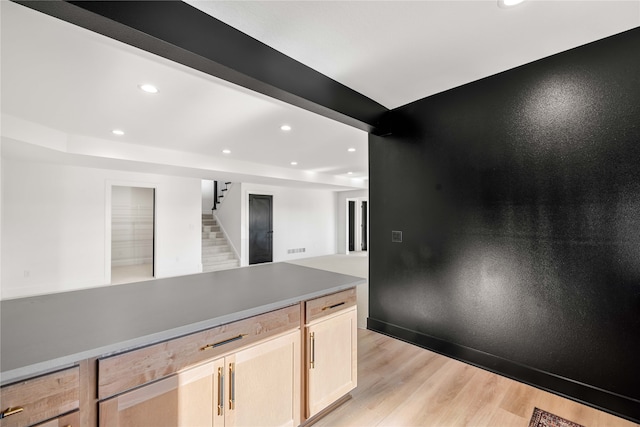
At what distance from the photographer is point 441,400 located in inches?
76.1

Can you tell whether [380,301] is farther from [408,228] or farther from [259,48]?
[259,48]

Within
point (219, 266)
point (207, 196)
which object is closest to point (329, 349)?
point (219, 266)

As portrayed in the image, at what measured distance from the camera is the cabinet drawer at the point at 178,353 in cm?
95

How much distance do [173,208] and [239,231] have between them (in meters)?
1.76

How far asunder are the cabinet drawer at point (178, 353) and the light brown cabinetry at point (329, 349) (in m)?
0.26

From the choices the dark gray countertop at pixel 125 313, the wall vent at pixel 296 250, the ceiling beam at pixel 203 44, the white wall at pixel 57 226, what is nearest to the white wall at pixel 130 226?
the white wall at pixel 57 226

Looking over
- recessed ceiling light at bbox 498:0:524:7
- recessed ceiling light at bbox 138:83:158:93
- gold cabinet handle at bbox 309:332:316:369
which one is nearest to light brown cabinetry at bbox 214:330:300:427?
gold cabinet handle at bbox 309:332:316:369

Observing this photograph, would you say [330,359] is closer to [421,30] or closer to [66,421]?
[66,421]

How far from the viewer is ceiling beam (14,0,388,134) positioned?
1237 mm

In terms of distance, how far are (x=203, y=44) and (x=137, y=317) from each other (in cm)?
145

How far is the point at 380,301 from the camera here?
9.98 ft

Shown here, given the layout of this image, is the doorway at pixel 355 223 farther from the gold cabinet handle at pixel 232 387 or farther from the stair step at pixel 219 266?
the gold cabinet handle at pixel 232 387

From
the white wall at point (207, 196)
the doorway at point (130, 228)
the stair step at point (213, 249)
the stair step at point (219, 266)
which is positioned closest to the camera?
the stair step at point (219, 266)

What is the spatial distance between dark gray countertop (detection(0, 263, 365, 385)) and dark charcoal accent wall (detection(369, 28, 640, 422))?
1.22 m
